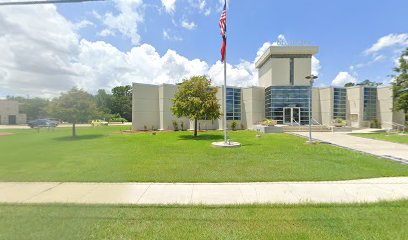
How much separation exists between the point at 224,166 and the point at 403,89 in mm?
30231

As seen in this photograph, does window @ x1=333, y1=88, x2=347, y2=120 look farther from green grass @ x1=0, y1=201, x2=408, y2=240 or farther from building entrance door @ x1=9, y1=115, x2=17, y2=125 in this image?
building entrance door @ x1=9, y1=115, x2=17, y2=125

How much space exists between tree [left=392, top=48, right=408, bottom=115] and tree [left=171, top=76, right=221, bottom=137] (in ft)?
76.1

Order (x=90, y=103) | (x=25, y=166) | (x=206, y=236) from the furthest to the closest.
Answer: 1. (x=90, y=103)
2. (x=25, y=166)
3. (x=206, y=236)

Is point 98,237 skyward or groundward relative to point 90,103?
groundward

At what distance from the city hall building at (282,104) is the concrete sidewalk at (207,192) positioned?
23461mm

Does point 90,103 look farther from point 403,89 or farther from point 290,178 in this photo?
point 403,89

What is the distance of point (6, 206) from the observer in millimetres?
4855

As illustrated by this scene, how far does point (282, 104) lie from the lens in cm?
3069

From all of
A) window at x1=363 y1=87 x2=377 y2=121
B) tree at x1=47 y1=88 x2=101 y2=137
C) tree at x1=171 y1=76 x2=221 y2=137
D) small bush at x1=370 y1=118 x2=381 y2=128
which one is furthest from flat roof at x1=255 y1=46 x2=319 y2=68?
tree at x1=47 y1=88 x2=101 y2=137

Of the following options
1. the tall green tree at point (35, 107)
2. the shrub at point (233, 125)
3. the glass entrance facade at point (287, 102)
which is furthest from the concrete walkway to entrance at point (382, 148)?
the tall green tree at point (35, 107)

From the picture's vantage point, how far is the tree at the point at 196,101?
19042mm

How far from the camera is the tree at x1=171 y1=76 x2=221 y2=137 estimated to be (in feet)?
62.5

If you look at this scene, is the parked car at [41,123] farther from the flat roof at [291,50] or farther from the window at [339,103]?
the window at [339,103]

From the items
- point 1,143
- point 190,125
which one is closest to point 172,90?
point 190,125
